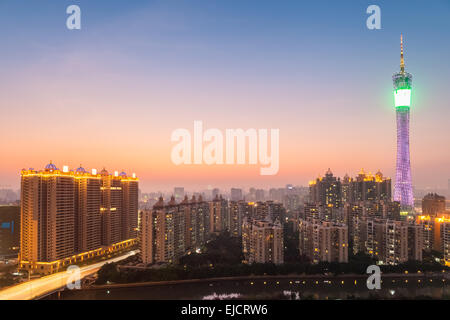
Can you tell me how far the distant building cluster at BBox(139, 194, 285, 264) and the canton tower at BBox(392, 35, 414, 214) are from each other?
4472 millimetres

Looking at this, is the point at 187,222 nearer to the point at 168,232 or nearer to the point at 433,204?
the point at 168,232

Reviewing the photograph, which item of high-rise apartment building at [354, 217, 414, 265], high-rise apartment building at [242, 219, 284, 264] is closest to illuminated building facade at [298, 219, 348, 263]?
high-rise apartment building at [242, 219, 284, 264]

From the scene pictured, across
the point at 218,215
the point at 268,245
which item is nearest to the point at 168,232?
the point at 268,245

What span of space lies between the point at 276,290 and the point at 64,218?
4.60 metres

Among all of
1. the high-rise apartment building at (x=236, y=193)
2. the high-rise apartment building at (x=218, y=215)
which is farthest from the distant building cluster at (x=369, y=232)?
the high-rise apartment building at (x=236, y=193)

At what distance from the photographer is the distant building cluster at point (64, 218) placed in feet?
20.9

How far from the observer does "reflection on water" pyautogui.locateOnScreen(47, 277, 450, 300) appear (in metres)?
4.79

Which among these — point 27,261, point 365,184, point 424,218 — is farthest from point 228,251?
point 365,184

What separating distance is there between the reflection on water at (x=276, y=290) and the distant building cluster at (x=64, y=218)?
75.8 inches

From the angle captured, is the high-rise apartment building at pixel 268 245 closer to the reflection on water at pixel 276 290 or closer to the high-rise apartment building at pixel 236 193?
the reflection on water at pixel 276 290
